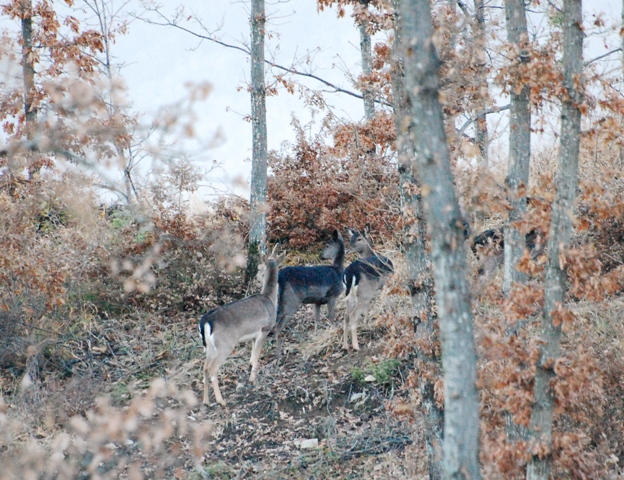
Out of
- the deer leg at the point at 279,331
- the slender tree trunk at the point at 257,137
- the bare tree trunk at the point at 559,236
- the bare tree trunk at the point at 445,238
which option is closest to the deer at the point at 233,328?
the deer leg at the point at 279,331

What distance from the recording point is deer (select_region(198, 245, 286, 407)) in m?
10.7

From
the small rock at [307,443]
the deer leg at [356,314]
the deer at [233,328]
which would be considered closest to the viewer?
the small rock at [307,443]

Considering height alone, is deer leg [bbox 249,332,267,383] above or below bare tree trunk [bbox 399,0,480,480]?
below

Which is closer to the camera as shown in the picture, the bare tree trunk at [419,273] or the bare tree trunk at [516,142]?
the bare tree trunk at [516,142]

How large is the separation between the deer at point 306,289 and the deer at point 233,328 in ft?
1.56

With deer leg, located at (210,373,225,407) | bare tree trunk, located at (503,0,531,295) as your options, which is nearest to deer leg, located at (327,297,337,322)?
deer leg, located at (210,373,225,407)

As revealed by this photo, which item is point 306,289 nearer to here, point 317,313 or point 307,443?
point 317,313

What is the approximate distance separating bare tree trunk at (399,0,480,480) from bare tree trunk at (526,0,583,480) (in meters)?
1.04

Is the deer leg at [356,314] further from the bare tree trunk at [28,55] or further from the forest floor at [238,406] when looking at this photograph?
the bare tree trunk at [28,55]

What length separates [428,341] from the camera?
7.66m

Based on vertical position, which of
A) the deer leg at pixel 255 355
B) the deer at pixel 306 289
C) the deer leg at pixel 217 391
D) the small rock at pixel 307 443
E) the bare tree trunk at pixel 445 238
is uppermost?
the bare tree trunk at pixel 445 238

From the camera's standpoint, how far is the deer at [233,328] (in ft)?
35.0

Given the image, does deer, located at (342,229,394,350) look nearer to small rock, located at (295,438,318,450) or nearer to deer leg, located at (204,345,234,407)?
deer leg, located at (204,345,234,407)

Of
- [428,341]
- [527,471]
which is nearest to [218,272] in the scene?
[428,341]
